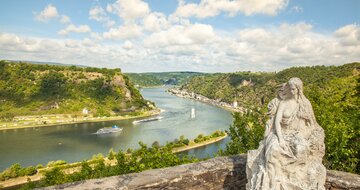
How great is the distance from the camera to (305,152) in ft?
12.5

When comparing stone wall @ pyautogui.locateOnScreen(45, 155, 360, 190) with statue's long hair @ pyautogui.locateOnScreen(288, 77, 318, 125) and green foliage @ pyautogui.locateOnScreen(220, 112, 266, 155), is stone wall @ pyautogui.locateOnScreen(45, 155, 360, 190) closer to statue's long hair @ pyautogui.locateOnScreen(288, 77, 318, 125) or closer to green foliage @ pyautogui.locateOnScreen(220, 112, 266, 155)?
statue's long hair @ pyautogui.locateOnScreen(288, 77, 318, 125)

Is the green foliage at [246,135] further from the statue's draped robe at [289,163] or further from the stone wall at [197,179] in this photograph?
the statue's draped robe at [289,163]

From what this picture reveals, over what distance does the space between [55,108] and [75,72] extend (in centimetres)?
2399

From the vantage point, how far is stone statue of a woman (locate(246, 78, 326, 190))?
378 cm

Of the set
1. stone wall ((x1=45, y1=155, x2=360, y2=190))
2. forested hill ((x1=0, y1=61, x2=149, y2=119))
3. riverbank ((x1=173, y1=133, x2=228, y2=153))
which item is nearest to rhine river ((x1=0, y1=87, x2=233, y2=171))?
riverbank ((x1=173, y1=133, x2=228, y2=153))

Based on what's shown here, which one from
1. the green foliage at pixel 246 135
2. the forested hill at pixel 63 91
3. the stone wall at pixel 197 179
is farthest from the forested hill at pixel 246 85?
the stone wall at pixel 197 179

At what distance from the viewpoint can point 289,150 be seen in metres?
3.80

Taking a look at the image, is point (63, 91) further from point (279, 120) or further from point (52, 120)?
point (279, 120)

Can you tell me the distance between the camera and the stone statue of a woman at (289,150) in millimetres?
3777

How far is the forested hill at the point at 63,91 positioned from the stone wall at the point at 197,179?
76.1 meters

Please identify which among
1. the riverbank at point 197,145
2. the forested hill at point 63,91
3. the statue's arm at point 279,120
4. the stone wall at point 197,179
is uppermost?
the statue's arm at point 279,120

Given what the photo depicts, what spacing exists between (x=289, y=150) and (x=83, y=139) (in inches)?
1998

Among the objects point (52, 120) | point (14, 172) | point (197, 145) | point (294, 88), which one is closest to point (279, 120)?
point (294, 88)

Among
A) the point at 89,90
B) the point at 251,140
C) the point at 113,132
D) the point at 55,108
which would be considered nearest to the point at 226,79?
the point at 89,90
